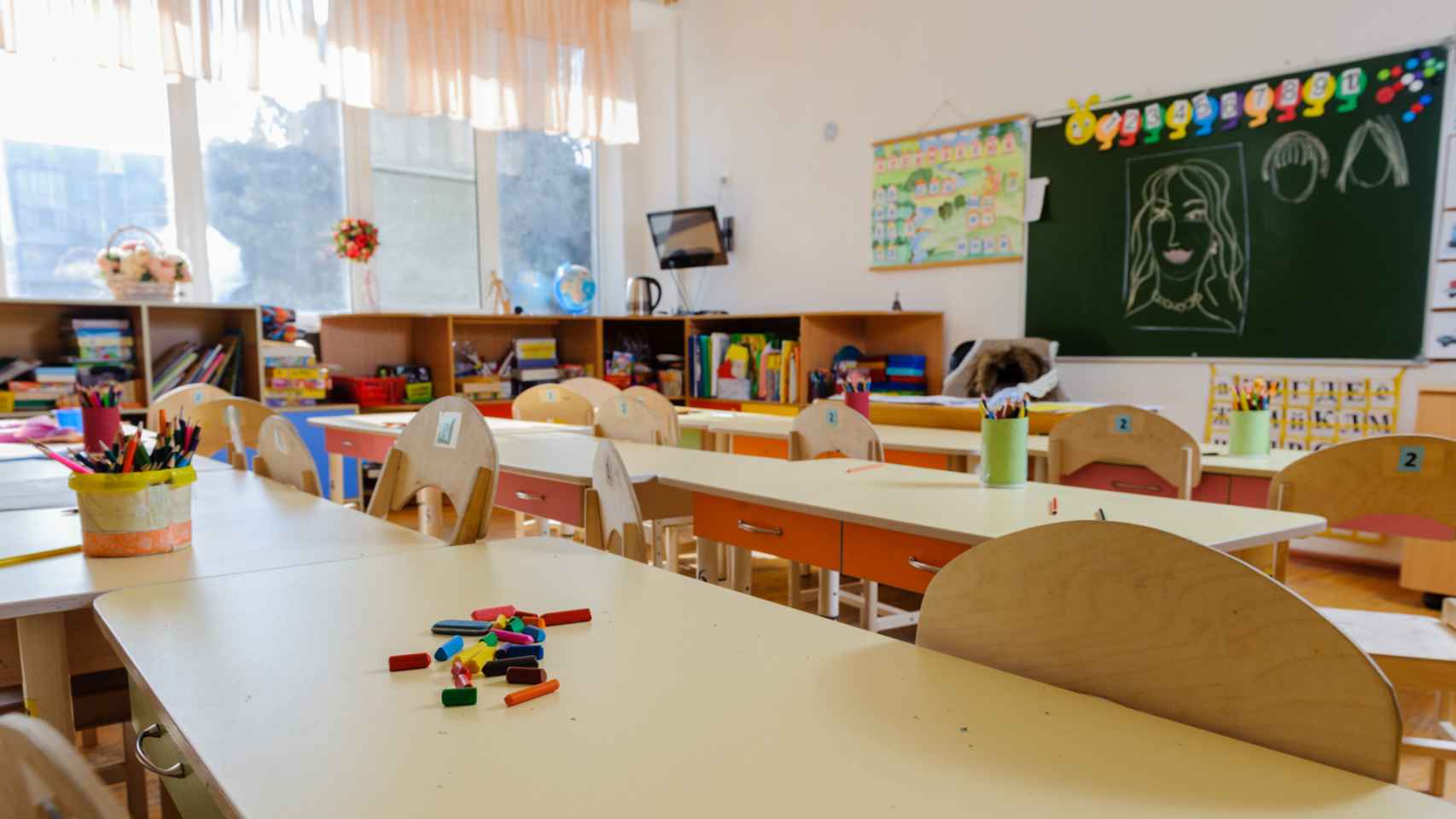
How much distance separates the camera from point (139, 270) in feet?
13.9

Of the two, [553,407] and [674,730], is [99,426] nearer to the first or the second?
[553,407]

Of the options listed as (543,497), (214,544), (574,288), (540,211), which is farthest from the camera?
(540,211)

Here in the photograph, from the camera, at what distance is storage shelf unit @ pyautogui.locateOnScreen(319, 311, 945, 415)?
17.0 feet

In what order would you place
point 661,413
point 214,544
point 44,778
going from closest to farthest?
point 44,778, point 214,544, point 661,413

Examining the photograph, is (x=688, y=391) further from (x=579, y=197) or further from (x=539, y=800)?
(x=539, y=800)

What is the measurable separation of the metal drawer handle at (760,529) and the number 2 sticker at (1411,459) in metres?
1.19

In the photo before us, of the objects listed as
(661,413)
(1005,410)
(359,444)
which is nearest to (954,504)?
(1005,410)

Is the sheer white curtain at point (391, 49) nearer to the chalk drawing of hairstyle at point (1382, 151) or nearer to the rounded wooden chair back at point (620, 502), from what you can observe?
the chalk drawing of hairstyle at point (1382, 151)

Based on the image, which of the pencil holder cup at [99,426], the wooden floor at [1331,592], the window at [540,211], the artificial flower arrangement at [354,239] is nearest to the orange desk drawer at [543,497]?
the wooden floor at [1331,592]

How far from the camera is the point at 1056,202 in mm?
4480

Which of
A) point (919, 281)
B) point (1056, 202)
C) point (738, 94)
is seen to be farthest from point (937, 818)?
point (738, 94)

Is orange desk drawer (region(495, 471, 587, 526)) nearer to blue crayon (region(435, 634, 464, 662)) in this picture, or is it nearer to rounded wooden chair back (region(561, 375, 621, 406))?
blue crayon (region(435, 634, 464, 662))

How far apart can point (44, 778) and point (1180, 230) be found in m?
4.43

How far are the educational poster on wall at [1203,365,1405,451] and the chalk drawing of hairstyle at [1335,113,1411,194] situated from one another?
0.74m
